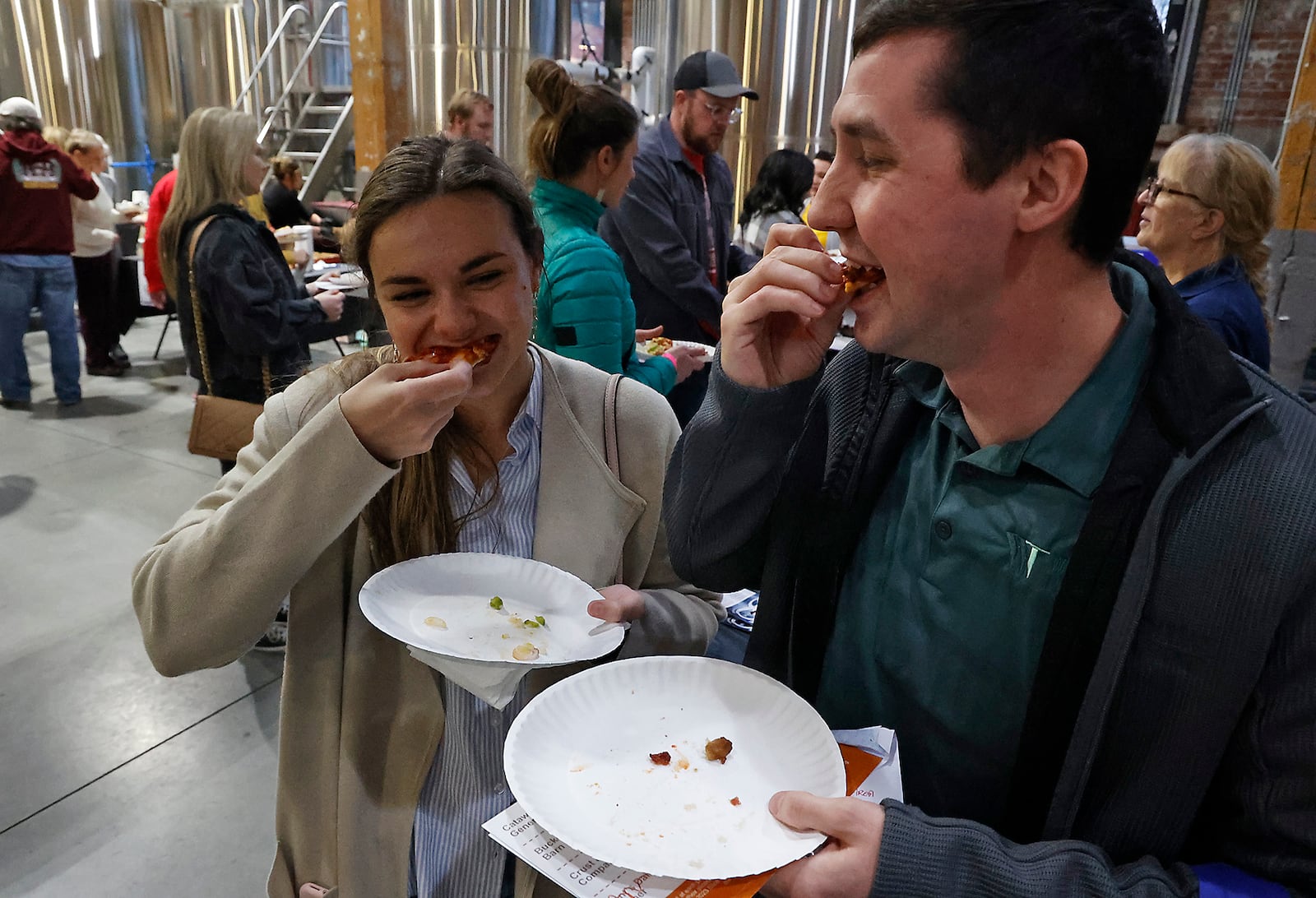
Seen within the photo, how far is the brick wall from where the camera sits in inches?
321

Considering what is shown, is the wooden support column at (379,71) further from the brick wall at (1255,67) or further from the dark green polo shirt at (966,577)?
the brick wall at (1255,67)

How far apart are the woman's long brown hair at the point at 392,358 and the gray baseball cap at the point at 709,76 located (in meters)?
2.83

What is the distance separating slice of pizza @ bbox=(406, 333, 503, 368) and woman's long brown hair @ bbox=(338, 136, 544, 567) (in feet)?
0.49

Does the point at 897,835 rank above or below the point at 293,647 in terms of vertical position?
above

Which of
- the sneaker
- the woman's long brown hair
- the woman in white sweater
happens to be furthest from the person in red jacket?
the woman's long brown hair

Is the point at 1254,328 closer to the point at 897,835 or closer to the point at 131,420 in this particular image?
the point at 897,835

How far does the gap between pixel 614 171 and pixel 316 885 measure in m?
2.30

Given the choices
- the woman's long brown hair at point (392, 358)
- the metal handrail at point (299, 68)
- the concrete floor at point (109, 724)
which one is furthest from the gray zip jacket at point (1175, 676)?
the metal handrail at point (299, 68)

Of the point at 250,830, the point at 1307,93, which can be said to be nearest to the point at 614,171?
the point at 250,830

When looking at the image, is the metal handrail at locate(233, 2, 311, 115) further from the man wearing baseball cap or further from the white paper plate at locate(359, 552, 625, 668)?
the white paper plate at locate(359, 552, 625, 668)

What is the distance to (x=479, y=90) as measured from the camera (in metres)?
6.99

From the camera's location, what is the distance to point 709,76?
13.4ft

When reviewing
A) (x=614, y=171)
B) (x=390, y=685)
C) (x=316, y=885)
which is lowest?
(x=316, y=885)

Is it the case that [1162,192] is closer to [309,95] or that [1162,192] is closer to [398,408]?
[398,408]
